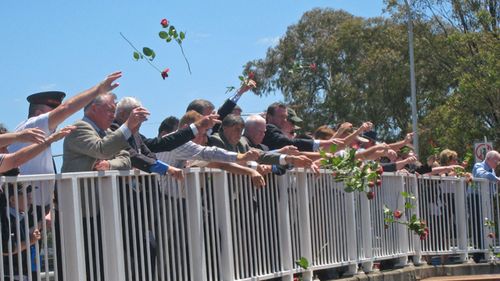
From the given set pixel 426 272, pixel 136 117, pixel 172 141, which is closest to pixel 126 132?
pixel 136 117

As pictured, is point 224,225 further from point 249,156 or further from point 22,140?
point 22,140

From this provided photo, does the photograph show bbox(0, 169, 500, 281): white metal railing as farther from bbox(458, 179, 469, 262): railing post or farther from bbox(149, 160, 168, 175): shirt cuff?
bbox(458, 179, 469, 262): railing post

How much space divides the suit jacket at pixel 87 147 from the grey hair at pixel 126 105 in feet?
2.57

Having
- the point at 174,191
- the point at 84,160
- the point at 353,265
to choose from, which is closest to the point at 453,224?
the point at 353,265

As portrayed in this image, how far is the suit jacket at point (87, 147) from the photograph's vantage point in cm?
728

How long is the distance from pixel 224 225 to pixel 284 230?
1280mm

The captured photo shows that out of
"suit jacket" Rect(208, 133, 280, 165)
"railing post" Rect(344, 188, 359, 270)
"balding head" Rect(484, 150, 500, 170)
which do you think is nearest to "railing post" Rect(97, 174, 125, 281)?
"suit jacket" Rect(208, 133, 280, 165)

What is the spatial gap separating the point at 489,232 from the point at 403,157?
209cm

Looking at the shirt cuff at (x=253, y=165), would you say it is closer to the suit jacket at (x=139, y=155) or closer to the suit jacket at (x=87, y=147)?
the suit jacket at (x=139, y=155)

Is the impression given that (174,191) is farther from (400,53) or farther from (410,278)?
(400,53)

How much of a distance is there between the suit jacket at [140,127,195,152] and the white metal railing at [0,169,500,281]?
1.07 ft

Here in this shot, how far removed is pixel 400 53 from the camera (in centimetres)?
5022

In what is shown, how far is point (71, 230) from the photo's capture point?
7023 mm

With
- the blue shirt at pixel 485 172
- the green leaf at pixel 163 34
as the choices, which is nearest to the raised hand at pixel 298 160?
the green leaf at pixel 163 34
